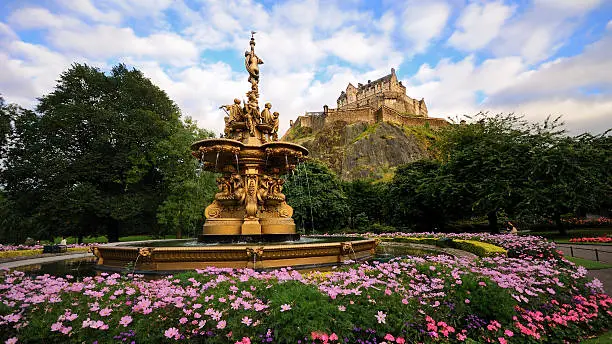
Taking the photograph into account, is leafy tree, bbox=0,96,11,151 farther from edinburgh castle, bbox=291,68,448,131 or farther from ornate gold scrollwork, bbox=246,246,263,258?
edinburgh castle, bbox=291,68,448,131

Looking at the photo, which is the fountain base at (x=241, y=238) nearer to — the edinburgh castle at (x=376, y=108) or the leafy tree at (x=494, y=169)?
the leafy tree at (x=494, y=169)

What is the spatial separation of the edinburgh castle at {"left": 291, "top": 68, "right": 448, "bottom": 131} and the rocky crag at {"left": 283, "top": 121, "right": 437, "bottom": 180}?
3779mm

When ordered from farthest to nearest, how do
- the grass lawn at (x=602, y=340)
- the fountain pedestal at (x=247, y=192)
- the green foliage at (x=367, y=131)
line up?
the green foliage at (x=367, y=131)
the fountain pedestal at (x=247, y=192)
the grass lawn at (x=602, y=340)

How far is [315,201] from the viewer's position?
1323 inches

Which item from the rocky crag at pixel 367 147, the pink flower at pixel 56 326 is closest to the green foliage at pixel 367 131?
the rocky crag at pixel 367 147

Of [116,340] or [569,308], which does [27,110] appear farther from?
[569,308]

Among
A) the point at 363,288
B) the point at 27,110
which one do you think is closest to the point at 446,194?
the point at 363,288

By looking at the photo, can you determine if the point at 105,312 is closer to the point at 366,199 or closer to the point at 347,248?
the point at 347,248

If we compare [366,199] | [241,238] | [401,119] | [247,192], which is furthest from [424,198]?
[401,119]

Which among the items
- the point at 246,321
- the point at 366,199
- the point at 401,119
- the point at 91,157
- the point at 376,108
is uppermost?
the point at 376,108

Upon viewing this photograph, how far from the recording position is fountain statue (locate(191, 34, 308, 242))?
10.8 meters

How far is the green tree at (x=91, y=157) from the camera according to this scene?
1006 inches

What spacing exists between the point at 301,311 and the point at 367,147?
87.2 meters

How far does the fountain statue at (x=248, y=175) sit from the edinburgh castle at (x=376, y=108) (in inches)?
3580
